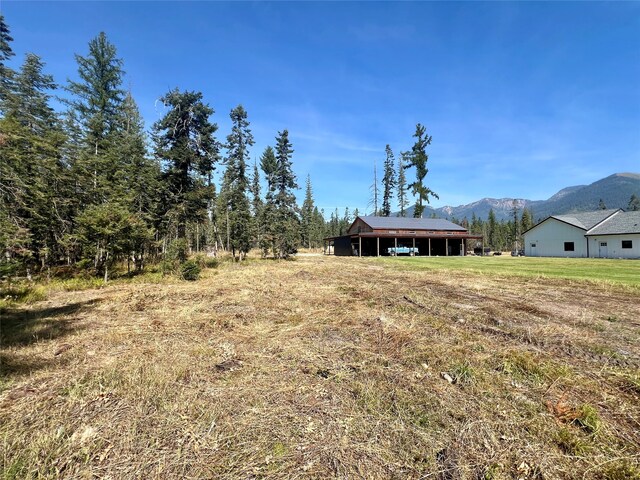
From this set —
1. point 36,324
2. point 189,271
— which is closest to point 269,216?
point 189,271

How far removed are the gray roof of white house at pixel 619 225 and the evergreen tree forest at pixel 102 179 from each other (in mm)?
32392

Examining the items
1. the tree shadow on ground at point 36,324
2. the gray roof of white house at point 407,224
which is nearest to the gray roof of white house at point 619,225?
the gray roof of white house at point 407,224

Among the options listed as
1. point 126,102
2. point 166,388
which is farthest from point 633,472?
point 126,102

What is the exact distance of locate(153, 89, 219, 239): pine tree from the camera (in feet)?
61.7

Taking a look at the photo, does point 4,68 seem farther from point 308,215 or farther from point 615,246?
point 308,215

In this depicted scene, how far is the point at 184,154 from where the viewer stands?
61.6ft

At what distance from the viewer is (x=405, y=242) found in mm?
39219

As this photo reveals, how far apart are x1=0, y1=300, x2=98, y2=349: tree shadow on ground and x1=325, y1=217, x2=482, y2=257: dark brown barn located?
3053 cm

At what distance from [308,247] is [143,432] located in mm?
71772

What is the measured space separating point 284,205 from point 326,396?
1154 inches

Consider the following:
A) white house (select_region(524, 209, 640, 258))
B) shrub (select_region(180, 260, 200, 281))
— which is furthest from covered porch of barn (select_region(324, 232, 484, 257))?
shrub (select_region(180, 260, 200, 281))

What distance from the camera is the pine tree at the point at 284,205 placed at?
29.1 meters

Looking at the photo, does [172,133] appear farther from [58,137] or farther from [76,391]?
[76,391]

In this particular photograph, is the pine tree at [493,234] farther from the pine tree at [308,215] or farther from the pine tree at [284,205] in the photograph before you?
the pine tree at [284,205]
